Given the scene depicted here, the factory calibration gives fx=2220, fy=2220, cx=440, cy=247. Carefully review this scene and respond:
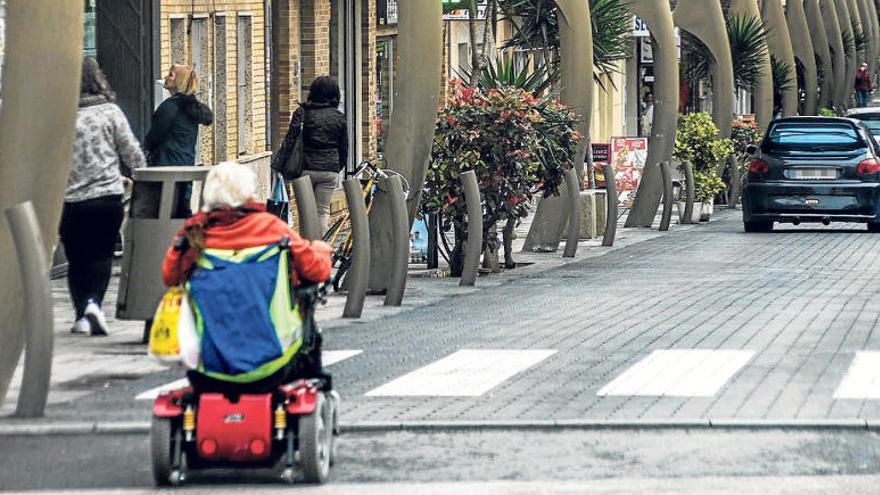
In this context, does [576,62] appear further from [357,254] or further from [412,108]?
[357,254]

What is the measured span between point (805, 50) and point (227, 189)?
44.1 metres

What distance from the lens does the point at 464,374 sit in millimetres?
11984

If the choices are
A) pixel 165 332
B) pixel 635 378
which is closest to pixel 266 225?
pixel 165 332

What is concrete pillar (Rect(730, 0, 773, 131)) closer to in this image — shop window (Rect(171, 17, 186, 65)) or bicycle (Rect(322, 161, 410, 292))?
shop window (Rect(171, 17, 186, 65))

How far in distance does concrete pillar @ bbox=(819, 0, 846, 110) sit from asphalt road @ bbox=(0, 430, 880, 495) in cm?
4851

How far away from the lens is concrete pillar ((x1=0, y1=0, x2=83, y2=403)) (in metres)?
10.8

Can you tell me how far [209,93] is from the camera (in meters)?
23.7

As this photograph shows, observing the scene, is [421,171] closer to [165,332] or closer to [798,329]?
[798,329]

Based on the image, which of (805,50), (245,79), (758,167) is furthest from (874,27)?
(245,79)

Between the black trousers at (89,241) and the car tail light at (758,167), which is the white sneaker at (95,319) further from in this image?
the car tail light at (758,167)

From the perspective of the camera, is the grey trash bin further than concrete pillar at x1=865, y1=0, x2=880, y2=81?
No

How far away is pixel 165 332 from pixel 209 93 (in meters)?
15.6

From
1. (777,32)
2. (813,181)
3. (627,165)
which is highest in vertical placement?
(777,32)

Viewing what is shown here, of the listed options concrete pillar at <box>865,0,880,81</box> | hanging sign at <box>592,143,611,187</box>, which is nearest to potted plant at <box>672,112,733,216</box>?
hanging sign at <box>592,143,611,187</box>
